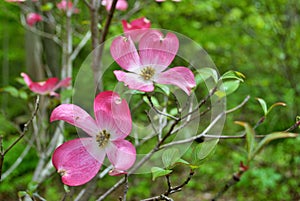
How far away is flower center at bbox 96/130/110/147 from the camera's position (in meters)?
0.38

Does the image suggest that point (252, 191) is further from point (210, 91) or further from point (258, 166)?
point (210, 91)

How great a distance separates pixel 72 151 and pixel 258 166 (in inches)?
72.0

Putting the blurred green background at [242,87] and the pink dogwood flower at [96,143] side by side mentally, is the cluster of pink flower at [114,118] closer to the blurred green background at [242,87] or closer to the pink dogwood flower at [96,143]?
the pink dogwood flower at [96,143]

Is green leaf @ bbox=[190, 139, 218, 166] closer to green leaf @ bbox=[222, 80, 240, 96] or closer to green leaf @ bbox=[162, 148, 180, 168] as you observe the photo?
green leaf @ bbox=[162, 148, 180, 168]

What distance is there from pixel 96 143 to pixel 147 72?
92 millimetres

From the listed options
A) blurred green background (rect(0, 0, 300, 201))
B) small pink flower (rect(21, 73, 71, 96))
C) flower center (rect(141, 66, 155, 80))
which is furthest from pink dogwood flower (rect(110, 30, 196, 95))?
blurred green background (rect(0, 0, 300, 201))

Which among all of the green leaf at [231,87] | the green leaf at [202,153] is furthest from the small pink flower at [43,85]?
the green leaf at [202,153]

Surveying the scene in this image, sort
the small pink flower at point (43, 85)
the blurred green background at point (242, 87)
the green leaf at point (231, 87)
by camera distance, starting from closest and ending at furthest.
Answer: the green leaf at point (231, 87), the small pink flower at point (43, 85), the blurred green background at point (242, 87)

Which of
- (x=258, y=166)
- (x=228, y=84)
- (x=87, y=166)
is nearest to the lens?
(x=87, y=166)

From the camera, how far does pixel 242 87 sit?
8.55ft

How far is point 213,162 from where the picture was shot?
2129 millimetres

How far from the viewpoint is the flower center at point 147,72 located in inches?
15.7

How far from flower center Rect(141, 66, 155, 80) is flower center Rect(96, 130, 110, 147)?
7cm

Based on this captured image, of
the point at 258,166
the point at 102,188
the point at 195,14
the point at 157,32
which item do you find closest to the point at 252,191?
the point at 258,166
